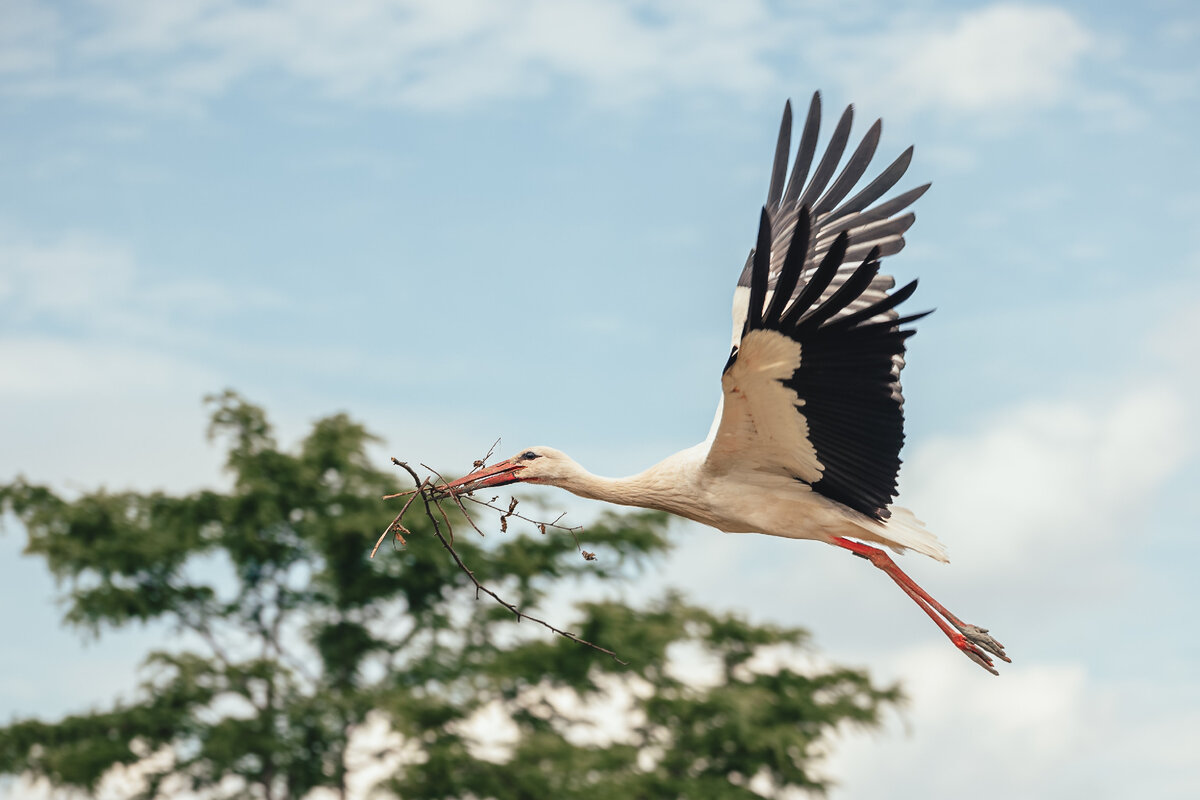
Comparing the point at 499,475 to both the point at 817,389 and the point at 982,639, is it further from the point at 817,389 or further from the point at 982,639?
the point at 982,639

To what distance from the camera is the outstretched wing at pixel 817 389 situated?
5102mm

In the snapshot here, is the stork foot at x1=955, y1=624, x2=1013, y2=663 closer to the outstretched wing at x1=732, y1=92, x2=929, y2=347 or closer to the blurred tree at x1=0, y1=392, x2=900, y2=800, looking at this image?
the outstretched wing at x1=732, y1=92, x2=929, y2=347

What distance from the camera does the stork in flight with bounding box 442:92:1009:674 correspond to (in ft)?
17.2

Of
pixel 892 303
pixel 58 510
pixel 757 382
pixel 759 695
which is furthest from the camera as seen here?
pixel 58 510

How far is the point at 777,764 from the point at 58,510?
481 inches

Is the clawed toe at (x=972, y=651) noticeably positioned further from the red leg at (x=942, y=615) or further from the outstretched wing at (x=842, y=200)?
the outstretched wing at (x=842, y=200)

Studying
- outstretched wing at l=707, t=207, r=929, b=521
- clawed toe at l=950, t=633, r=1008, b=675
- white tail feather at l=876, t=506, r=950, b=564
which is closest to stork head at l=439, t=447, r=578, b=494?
outstretched wing at l=707, t=207, r=929, b=521

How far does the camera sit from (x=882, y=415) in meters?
5.67

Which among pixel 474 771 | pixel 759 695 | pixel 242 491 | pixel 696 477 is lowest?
pixel 696 477

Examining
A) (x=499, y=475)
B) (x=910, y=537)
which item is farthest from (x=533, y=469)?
(x=910, y=537)

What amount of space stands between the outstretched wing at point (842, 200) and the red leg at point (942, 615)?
1578mm

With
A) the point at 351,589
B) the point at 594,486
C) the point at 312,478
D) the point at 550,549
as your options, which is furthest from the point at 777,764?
the point at 594,486

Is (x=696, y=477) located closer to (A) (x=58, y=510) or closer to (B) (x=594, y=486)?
(B) (x=594, y=486)

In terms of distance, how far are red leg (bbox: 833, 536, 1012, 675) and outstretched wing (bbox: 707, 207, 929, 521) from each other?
0.78 feet
